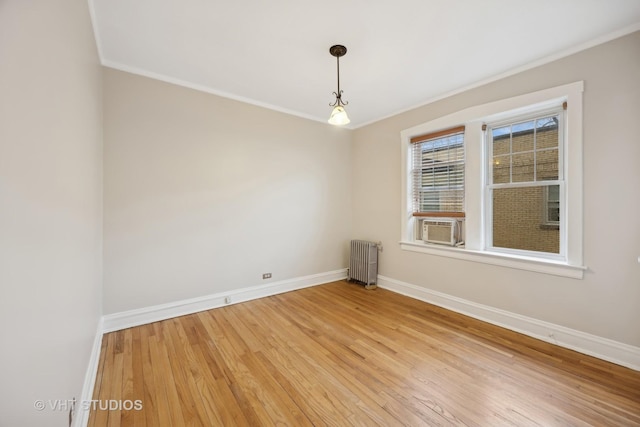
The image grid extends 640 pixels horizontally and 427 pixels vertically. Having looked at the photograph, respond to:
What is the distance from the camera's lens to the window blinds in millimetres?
3383

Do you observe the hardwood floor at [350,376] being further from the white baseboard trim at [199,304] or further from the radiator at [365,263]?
the radiator at [365,263]

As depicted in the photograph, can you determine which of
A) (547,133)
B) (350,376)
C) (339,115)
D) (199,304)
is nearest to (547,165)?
(547,133)

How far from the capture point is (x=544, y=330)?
2.54 meters

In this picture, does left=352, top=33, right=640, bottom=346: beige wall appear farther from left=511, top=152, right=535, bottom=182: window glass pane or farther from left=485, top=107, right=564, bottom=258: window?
left=511, top=152, right=535, bottom=182: window glass pane

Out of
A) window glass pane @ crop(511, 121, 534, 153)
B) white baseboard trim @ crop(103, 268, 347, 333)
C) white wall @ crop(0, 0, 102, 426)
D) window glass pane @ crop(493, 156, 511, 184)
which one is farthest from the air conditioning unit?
white wall @ crop(0, 0, 102, 426)

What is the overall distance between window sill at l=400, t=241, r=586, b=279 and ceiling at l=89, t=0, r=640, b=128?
6.79ft

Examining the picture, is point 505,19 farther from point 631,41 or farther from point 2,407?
point 2,407

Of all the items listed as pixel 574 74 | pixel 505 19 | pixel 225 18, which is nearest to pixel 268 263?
pixel 225 18

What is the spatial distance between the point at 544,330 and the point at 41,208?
3949 mm

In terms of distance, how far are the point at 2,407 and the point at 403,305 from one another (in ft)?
11.5

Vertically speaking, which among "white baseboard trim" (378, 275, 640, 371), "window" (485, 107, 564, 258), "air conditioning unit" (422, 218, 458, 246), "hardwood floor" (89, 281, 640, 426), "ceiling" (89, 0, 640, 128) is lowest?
"hardwood floor" (89, 281, 640, 426)

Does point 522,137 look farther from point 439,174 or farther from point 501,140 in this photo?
point 439,174

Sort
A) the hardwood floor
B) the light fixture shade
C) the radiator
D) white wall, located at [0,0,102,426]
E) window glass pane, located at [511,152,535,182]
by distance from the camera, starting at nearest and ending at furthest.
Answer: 1. white wall, located at [0,0,102,426]
2. the hardwood floor
3. the light fixture shade
4. window glass pane, located at [511,152,535,182]
5. the radiator

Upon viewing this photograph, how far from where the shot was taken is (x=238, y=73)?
113 inches
